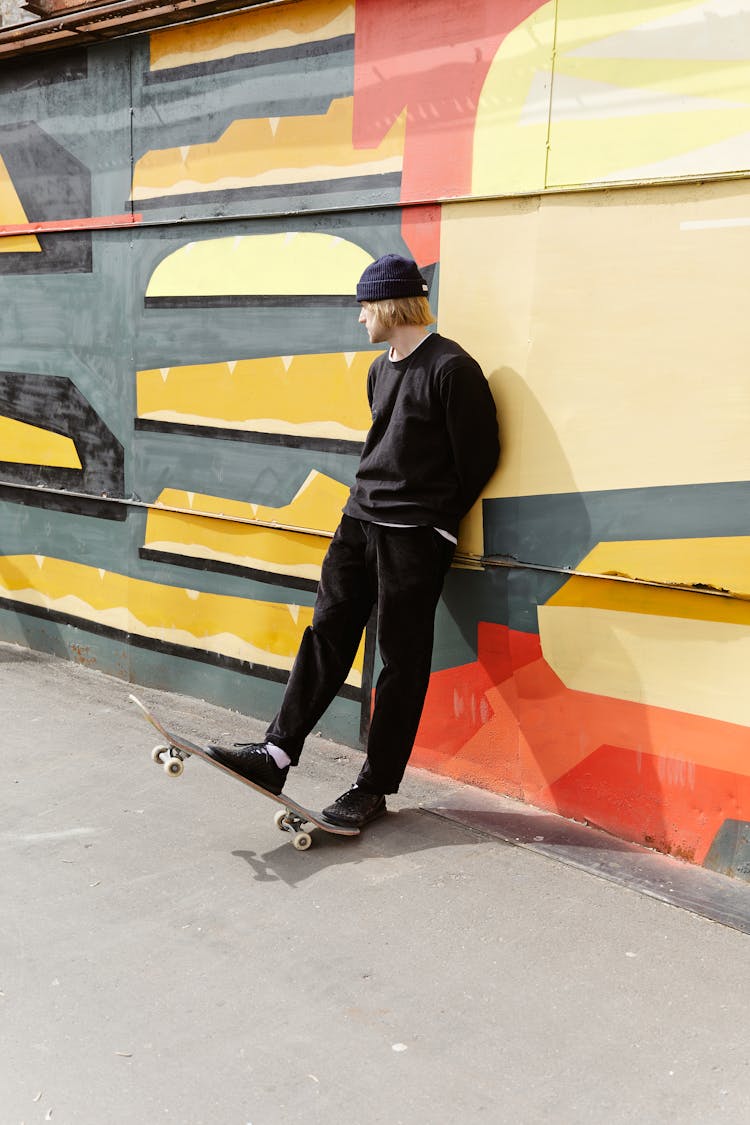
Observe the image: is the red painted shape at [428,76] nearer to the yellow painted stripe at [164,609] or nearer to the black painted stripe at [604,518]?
the black painted stripe at [604,518]

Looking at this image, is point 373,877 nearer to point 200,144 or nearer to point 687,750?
point 687,750

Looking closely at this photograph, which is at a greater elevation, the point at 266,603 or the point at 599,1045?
the point at 266,603

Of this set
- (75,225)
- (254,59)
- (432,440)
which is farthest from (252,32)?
(432,440)

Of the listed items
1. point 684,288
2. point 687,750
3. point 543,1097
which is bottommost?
point 543,1097

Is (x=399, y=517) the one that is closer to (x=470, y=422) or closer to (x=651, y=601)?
(x=470, y=422)

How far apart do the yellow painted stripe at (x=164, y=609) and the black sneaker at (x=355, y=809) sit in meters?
0.76

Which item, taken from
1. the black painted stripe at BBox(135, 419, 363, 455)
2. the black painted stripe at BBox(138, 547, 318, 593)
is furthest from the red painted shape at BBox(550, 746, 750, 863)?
the black painted stripe at BBox(135, 419, 363, 455)

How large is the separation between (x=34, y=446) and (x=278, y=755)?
2863mm

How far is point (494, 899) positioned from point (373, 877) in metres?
0.41

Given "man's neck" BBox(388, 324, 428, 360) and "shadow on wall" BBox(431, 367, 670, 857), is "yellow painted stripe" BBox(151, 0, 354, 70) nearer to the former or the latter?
"man's neck" BBox(388, 324, 428, 360)

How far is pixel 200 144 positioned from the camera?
16.0 feet

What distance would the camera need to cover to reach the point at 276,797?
3.78 meters

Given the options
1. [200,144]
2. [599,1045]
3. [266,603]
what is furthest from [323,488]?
[599,1045]

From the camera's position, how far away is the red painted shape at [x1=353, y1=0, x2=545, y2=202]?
12.7 feet
